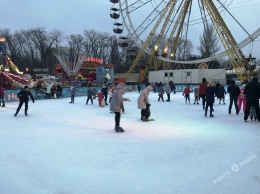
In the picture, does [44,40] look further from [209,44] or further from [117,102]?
[117,102]

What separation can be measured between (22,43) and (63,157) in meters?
53.4

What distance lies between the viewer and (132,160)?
175 inches

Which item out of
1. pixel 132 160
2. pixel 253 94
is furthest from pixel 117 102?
pixel 253 94

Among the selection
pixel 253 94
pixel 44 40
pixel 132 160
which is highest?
pixel 44 40

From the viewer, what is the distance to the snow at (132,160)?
3.34 meters

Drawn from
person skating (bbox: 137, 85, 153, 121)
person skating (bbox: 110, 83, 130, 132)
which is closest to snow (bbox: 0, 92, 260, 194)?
person skating (bbox: 110, 83, 130, 132)

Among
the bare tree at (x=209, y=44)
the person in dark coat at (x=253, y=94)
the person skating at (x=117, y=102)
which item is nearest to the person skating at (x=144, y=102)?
the person skating at (x=117, y=102)

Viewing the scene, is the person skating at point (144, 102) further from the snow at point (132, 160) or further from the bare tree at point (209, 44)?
the bare tree at point (209, 44)

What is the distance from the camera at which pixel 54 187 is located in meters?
3.32

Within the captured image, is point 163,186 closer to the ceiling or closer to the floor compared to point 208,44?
closer to the floor

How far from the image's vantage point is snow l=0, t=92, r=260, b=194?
334 cm

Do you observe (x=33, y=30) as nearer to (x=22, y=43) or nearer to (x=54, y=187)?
(x=22, y=43)

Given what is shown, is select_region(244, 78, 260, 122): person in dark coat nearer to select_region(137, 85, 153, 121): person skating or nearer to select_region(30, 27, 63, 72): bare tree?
select_region(137, 85, 153, 121): person skating

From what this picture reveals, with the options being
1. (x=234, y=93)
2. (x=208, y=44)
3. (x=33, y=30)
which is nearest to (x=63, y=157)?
(x=234, y=93)
